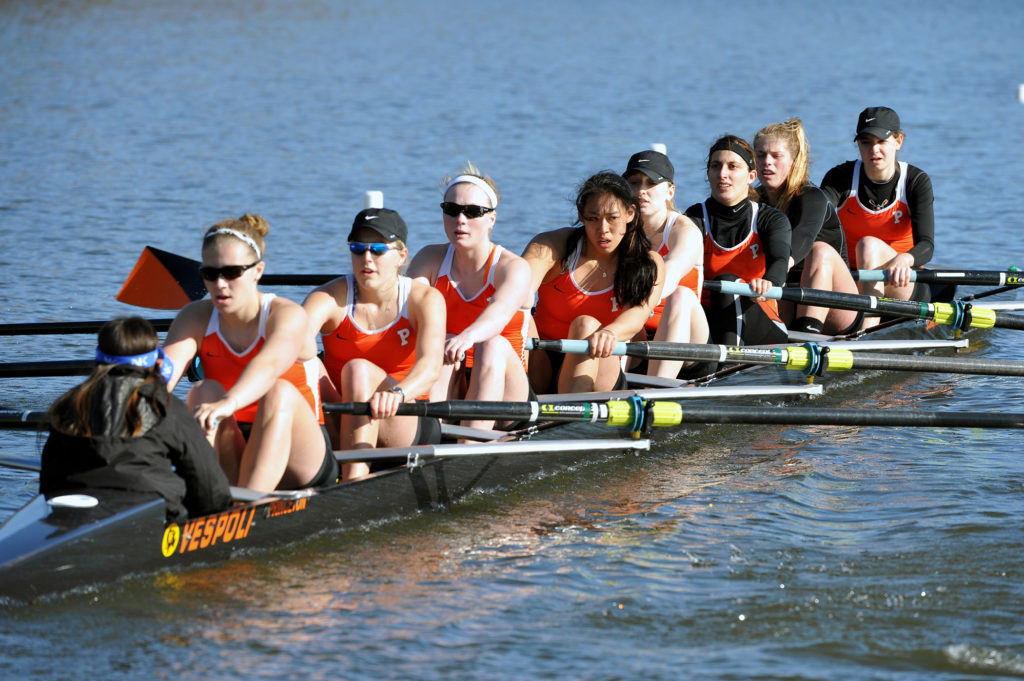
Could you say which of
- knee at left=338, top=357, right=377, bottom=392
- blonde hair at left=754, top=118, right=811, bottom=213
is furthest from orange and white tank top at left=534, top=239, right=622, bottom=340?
blonde hair at left=754, top=118, right=811, bottom=213

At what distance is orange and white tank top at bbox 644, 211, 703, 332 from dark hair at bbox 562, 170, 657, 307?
1.62 feet

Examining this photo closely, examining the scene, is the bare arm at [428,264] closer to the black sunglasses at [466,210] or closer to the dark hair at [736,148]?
the black sunglasses at [466,210]

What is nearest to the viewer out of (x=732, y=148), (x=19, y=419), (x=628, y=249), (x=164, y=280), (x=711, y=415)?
(x=19, y=419)

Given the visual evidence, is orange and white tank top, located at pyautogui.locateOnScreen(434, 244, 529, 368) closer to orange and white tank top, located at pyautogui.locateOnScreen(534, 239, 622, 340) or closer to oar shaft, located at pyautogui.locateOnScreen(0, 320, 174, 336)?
orange and white tank top, located at pyautogui.locateOnScreen(534, 239, 622, 340)

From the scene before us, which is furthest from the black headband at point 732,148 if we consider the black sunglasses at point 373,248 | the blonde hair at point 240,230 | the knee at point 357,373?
the blonde hair at point 240,230

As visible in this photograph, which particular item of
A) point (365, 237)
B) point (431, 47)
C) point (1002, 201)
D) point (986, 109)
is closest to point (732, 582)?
point (365, 237)

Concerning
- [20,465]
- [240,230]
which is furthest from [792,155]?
[20,465]

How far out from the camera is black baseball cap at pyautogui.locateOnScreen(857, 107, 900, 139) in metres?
9.17

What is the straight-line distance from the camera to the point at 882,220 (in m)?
9.59

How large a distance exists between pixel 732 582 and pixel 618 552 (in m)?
0.56

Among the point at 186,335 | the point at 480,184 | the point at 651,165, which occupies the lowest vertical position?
the point at 186,335

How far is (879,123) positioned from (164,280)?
4.86 meters

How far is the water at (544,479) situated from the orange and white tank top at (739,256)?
1.07m

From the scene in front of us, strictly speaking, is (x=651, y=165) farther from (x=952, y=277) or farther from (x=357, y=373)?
(x=952, y=277)
